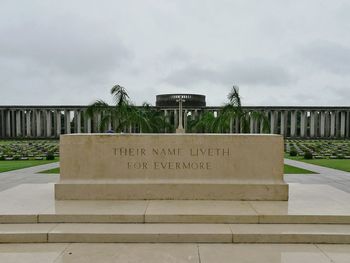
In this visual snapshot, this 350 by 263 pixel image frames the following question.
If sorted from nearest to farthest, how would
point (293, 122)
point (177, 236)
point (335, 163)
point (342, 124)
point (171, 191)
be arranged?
point (177, 236), point (171, 191), point (335, 163), point (293, 122), point (342, 124)

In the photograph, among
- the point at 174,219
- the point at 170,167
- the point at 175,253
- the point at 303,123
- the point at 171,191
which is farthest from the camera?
the point at 303,123

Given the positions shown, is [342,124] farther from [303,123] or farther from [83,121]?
[83,121]

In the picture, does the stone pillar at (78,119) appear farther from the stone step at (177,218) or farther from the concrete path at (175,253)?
the concrete path at (175,253)

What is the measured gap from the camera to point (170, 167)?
8461mm

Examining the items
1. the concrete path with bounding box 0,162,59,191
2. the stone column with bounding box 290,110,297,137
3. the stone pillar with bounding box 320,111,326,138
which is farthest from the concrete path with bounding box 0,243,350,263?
the stone pillar with bounding box 320,111,326,138

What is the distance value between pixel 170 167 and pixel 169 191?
662mm

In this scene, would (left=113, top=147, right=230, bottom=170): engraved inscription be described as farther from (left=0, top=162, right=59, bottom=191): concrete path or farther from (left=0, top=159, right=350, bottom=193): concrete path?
(left=0, top=162, right=59, bottom=191): concrete path

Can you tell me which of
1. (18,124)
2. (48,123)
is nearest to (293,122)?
(48,123)

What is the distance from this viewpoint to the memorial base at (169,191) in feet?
26.8

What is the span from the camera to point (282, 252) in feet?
18.2

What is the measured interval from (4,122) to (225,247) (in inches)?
4303

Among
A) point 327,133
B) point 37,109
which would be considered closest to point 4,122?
point 37,109

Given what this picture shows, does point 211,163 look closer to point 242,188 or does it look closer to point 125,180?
point 242,188

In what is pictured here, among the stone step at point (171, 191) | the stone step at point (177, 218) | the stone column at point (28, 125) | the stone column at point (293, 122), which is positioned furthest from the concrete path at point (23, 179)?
the stone column at point (28, 125)
